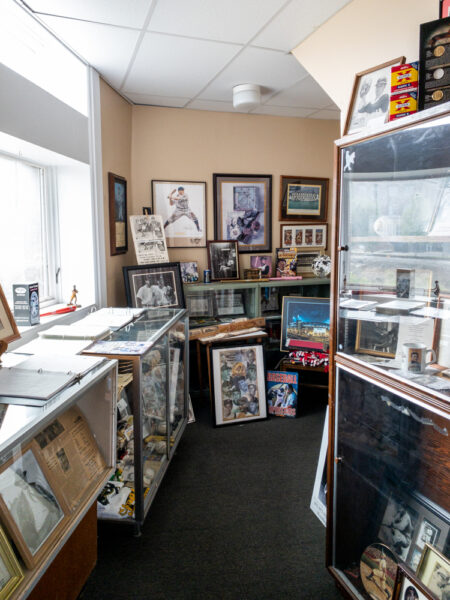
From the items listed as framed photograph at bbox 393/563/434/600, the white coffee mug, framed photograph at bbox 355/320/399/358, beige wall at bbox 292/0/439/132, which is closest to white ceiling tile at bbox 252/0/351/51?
beige wall at bbox 292/0/439/132

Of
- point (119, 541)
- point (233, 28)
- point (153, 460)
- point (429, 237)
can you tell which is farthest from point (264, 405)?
point (233, 28)

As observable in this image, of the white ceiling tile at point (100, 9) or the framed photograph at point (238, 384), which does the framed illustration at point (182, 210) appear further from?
the white ceiling tile at point (100, 9)

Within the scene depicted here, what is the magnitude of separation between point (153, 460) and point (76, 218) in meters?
1.78

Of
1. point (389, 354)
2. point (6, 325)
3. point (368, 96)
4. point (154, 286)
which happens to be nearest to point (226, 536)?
point (389, 354)

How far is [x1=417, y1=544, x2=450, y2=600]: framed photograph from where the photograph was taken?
118 cm

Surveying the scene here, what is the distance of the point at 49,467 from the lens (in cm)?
126

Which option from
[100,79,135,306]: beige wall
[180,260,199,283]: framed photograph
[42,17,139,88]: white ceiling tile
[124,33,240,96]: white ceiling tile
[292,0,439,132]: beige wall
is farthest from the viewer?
[180,260,199,283]: framed photograph

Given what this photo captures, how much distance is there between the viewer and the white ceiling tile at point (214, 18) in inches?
79.2

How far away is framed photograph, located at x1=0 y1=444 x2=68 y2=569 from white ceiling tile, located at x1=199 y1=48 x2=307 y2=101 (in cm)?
259

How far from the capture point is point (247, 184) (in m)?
4.01

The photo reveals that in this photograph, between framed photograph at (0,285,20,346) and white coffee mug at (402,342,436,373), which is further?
framed photograph at (0,285,20,346)

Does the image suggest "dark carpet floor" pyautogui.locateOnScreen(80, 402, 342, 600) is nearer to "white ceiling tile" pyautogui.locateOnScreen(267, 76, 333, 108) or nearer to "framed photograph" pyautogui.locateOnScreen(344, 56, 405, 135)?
"framed photograph" pyautogui.locateOnScreen(344, 56, 405, 135)

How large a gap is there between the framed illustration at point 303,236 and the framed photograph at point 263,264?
9.5 inches

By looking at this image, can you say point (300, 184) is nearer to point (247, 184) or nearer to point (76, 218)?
point (247, 184)
